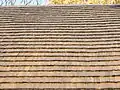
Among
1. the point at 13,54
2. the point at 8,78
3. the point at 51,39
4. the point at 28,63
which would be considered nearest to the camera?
the point at 8,78

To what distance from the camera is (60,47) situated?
746cm

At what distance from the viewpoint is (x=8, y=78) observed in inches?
249

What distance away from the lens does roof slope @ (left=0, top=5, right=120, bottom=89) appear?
6211mm

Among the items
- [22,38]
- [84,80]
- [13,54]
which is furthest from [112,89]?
[22,38]

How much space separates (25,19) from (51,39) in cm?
174

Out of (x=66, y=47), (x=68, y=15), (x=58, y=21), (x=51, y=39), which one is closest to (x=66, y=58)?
(x=66, y=47)

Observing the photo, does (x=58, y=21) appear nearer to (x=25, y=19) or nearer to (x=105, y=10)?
(x=25, y=19)

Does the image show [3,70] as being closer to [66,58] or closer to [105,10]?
[66,58]

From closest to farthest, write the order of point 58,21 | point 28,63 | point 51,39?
1. point 28,63
2. point 51,39
3. point 58,21

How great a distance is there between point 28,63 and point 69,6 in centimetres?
419

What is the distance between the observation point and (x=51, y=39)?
26.0 feet

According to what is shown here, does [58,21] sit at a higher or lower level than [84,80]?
higher

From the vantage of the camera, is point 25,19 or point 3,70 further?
point 25,19

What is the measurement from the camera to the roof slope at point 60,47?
20.4ft
